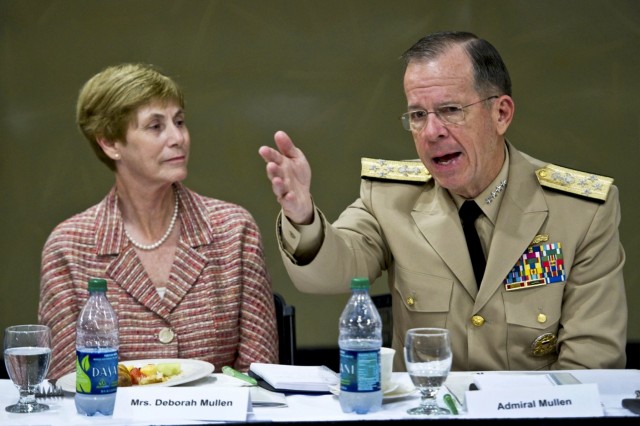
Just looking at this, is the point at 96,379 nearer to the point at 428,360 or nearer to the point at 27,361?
the point at 27,361

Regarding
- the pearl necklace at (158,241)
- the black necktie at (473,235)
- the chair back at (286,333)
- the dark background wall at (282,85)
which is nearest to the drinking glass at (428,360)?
the black necktie at (473,235)

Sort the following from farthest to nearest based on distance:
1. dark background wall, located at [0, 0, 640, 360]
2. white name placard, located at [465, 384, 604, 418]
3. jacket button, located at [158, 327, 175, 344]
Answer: dark background wall, located at [0, 0, 640, 360], jacket button, located at [158, 327, 175, 344], white name placard, located at [465, 384, 604, 418]

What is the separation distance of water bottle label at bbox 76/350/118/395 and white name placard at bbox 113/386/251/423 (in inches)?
2.2

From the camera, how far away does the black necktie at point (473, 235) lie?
275cm

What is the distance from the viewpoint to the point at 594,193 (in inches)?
109

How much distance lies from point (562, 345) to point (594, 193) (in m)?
0.48

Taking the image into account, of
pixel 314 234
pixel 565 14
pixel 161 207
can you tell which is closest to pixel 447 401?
pixel 314 234

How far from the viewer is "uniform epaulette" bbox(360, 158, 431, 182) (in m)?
2.97

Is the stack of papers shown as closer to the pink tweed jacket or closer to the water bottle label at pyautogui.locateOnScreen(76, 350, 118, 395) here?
the water bottle label at pyautogui.locateOnScreen(76, 350, 118, 395)

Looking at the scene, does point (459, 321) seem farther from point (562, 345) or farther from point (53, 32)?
point (53, 32)

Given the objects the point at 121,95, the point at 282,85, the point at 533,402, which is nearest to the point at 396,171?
the point at 121,95

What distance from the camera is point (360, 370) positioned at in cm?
197

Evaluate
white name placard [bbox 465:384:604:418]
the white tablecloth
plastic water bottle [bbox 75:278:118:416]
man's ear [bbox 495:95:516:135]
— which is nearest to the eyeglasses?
man's ear [bbox 495:95:516:135]

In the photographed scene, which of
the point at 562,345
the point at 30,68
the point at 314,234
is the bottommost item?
the point at 562,345
